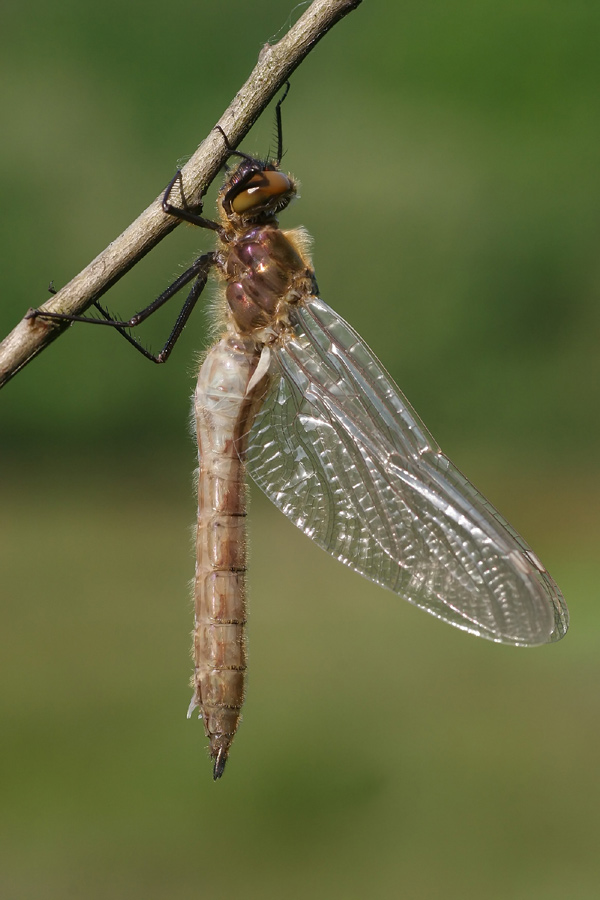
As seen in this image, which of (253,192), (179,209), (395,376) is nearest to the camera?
(179,209)

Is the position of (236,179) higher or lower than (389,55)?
lower

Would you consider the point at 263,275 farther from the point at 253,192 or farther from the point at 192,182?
the point at 192,182

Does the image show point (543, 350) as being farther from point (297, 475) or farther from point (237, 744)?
point (297, 475)

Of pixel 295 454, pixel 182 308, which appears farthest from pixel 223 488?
pixel 182 308

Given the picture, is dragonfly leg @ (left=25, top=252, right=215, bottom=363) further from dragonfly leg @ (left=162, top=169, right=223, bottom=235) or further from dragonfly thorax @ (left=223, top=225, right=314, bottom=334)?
dragonfly leg @ (left=162, top=169, right=223, bottom=235)

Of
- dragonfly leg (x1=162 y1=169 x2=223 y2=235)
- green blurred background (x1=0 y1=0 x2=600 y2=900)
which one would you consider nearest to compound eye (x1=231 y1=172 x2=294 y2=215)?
dragonfly leg (x1=162 y1=169 x2=223 y2=235)

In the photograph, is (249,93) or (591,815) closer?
(249,93)

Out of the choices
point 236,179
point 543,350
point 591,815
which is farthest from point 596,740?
point 236,179
